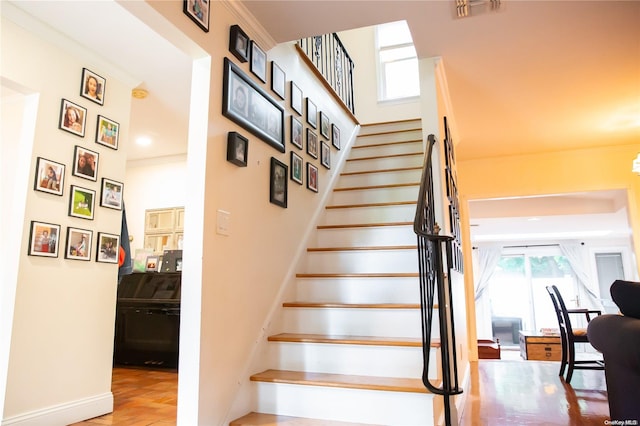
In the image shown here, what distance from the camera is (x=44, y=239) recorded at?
2543 millimetres

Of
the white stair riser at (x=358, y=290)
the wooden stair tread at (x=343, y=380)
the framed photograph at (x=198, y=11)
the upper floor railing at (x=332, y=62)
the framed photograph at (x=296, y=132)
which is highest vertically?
the upper floor railing at (x=332, y=62)

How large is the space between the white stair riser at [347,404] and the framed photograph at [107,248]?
4.86 ft

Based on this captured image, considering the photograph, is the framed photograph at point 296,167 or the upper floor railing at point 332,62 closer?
the framed photograph at point 296,167

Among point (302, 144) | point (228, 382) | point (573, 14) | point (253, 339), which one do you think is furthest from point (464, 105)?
point (228, 382)

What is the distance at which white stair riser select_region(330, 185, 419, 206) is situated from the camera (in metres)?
3.80

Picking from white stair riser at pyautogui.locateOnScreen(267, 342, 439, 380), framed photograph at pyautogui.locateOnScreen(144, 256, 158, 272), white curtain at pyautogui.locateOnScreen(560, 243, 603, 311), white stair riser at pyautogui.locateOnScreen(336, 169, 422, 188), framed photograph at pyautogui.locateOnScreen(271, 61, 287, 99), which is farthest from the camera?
white curtain at pyautogui.locateOnScreen(560, 243, 603, 311)

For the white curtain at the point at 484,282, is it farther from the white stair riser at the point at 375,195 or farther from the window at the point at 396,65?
the white stair riser at the point at 375,195

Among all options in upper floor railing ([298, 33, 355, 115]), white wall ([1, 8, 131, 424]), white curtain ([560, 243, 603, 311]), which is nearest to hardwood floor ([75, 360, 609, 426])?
white wall ([1, 8, 131, 424])

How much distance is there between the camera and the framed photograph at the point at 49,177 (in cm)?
253

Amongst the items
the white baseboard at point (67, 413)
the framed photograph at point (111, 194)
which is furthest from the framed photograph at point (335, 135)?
the white baseboard at point (67, 413)

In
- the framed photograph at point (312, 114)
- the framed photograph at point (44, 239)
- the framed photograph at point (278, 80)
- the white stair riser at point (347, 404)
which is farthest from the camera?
the framed photograph at point (312, 114)

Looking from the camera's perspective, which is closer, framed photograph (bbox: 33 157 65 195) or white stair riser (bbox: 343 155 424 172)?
framed photograph (bbox: 33 157 65 195)

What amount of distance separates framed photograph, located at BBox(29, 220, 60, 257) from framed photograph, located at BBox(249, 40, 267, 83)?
1.58 metres

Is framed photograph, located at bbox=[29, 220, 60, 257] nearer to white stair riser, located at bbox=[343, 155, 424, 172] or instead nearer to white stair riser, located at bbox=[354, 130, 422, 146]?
white stair riser, located at bbox=[343, 155, 424, 172]
